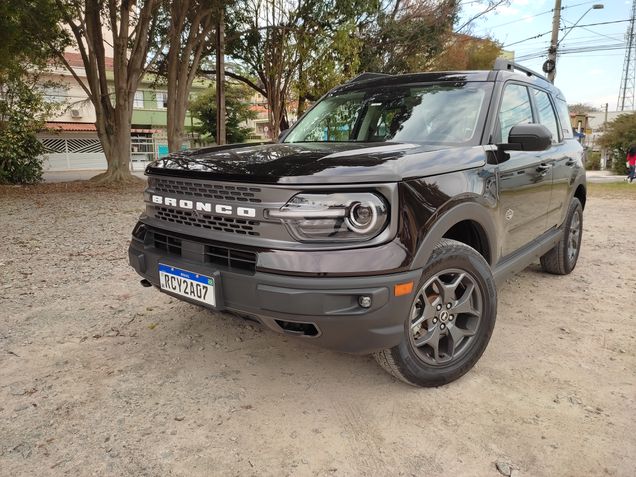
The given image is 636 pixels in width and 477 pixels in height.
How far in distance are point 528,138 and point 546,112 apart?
147 centimetres

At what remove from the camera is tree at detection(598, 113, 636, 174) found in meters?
27.7

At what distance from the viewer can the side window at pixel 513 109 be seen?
128 inches

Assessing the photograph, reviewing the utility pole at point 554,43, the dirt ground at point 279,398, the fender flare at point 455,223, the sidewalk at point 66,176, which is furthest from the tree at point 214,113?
the fender flare at point 455,223

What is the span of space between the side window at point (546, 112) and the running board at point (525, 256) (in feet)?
2.67

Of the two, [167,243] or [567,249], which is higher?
[167,243]

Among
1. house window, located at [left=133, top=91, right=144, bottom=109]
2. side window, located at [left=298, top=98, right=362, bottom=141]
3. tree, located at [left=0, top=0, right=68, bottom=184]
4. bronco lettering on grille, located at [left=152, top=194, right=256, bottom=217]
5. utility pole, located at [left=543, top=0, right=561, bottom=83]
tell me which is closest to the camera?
Answer: bronco lettering on grille, located at [left=152, top=194, right=256, bottom=217]

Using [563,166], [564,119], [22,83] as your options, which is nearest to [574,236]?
[563,166]

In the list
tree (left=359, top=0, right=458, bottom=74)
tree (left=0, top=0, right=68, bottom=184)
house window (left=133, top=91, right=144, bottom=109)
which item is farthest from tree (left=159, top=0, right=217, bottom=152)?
house window (left=133, top=91, right=144, bottom=109)

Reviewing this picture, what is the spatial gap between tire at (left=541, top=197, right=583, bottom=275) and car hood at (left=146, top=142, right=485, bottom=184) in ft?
7.47

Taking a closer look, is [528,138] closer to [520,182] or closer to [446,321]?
[520,182]

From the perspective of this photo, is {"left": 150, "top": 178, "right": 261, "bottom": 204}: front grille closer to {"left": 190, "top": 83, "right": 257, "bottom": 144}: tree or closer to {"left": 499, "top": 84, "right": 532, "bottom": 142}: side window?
{"left": 499, "top": 84, "right": 532, "bottom": 142}: side window

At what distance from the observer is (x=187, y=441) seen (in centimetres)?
219

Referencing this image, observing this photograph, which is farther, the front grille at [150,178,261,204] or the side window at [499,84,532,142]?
the side window at [499,84,532,142]

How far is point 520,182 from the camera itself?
3273 mm
